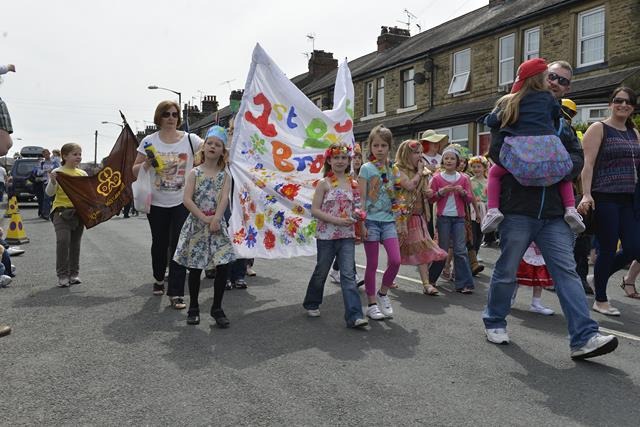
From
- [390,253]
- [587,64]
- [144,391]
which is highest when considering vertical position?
[587,64]

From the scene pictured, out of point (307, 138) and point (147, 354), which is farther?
point (307, 138)

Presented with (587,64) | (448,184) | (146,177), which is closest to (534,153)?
(448,184)

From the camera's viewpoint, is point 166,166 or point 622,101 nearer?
point 622,101

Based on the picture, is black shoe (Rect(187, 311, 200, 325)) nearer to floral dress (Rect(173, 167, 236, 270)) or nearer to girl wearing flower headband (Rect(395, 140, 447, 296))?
floral dress (Rect(173, 167, 236, 270))

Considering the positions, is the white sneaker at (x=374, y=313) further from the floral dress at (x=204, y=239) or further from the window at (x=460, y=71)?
the window at (x=460, y=71)

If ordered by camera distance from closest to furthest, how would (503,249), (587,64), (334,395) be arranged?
(334,395), (503,249), (587,64)

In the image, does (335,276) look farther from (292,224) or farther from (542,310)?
(542,310)

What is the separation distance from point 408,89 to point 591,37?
9.68 metres

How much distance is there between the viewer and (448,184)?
6836 millimetres

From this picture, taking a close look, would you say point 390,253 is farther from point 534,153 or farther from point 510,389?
point 510,389

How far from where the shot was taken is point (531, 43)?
19250mm

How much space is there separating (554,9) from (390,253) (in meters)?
15.6

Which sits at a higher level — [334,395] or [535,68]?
[535,68]

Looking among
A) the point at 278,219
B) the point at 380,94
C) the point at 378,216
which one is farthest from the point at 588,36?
the point at 278,219
